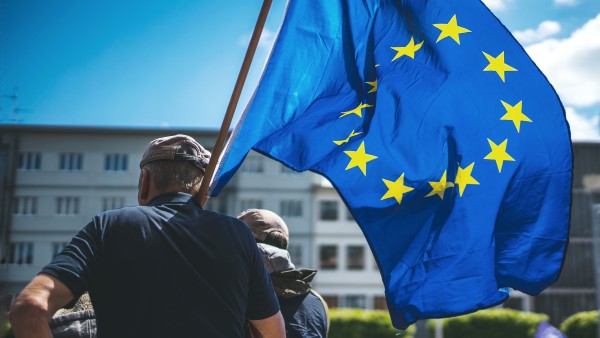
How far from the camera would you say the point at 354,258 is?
2313 inches

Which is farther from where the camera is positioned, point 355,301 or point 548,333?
point 355,301

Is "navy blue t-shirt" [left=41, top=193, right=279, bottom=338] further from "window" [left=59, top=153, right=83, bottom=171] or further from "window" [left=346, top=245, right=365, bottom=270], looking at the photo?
"window" [left=59, top=153, right=83, bottom=171]

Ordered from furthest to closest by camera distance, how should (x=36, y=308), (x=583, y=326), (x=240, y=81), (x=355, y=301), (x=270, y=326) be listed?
(x=355, y=301), (x=583, y=326), (x=240, y=81), (x=270, y=326), (x=36, y=308)

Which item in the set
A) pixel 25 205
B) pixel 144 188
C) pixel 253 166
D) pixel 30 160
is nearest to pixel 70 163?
pixel 30 160

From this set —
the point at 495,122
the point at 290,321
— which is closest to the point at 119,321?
the point at 290,321

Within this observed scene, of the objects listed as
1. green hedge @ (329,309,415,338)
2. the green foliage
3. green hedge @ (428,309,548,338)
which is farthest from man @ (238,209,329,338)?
green hedge @ (428,309,548,338)

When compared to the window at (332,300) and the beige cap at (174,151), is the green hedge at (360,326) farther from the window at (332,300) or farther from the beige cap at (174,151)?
the beige cap at (174,151)

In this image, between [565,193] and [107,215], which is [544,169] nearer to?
[565,193]

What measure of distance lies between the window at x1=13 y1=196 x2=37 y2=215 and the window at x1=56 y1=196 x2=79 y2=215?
1.81 metres

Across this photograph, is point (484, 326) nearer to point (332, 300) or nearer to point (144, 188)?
point (332, 300)

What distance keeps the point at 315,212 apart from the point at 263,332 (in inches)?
2167

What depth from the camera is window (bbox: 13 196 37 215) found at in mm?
57000

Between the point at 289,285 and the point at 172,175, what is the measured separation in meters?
1.03

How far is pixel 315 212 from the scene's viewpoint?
2258 inches
